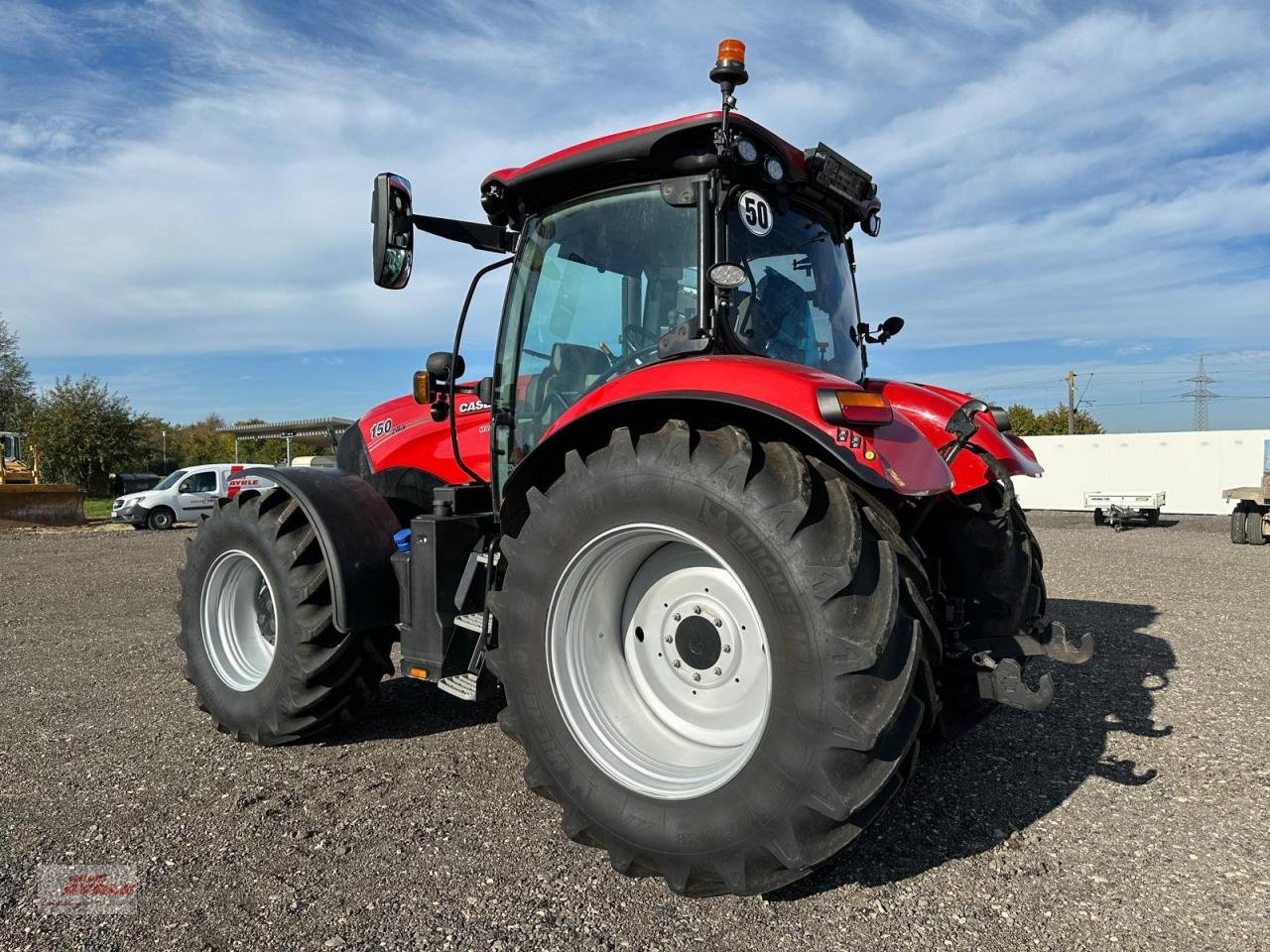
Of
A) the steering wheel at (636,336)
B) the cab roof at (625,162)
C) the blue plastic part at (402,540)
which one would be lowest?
the blue plastic part at (402,540)

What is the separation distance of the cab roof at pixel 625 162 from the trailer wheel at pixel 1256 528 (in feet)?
50.2

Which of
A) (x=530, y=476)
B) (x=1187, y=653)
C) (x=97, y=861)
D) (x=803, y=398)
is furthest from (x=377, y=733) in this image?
(x=1187, y=653)

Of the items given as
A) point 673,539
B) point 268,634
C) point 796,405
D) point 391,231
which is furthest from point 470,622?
point 796,405

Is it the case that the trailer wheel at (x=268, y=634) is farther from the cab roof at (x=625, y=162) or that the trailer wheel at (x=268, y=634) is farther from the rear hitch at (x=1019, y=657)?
the rear hitch at (x=1019, y=657)

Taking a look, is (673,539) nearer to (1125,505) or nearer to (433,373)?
(433,373)

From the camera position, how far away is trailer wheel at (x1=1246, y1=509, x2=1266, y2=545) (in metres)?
15.1

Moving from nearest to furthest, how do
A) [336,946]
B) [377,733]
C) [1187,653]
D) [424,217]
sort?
[336,946] < [424,217] < [377,733] < [1187,653]

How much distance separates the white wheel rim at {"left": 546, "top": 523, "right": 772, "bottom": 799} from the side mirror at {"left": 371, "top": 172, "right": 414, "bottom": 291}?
4.98ft

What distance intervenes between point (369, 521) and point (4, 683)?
3.20 metres

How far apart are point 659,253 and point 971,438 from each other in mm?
1444

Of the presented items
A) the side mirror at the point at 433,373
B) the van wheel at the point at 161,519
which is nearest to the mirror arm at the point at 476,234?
the side mirror at the point at 433,373

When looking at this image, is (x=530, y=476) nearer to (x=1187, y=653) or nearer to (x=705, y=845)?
(x=705, y=845)

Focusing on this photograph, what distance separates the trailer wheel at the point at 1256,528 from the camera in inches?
596

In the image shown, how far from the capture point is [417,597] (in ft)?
12.1
